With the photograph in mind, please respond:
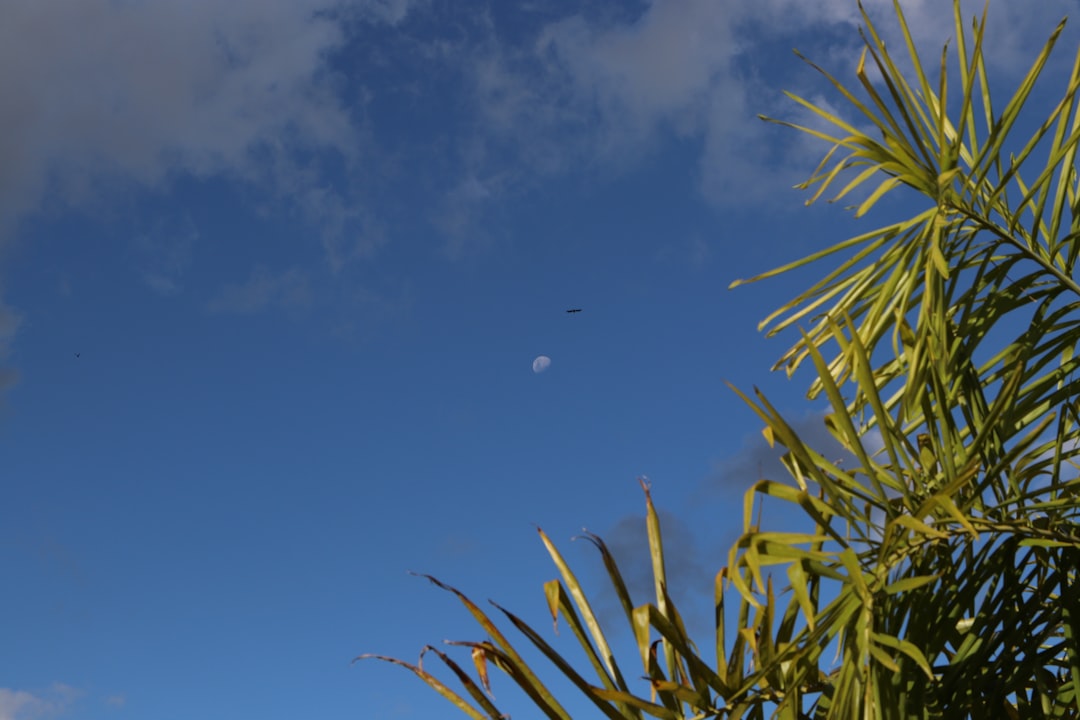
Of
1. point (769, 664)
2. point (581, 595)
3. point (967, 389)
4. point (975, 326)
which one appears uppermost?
point (975, 326)

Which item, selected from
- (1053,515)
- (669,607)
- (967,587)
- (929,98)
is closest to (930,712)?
(967,587)

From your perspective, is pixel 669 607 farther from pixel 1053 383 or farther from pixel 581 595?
pixel 1053 383

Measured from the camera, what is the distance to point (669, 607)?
2.14 metres

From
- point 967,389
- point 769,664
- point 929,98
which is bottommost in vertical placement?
point 769,664

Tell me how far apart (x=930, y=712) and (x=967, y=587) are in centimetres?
29

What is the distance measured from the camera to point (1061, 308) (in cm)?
261

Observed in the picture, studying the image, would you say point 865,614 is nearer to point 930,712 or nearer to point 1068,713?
point 930,712

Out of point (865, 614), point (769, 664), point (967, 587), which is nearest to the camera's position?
point (865, 614)

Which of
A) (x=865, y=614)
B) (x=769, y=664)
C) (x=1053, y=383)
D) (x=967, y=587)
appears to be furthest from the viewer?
(x=1053, y=383)

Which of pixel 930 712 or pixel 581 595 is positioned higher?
pixel 581 595

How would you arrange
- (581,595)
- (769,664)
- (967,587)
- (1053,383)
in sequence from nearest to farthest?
(769,664), (581,595), (967,587), (1053,383)

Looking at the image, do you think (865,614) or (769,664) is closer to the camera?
(865,614)

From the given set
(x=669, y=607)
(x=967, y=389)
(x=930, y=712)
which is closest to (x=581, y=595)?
(x=669, y=607)

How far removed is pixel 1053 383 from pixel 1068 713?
753 mm
